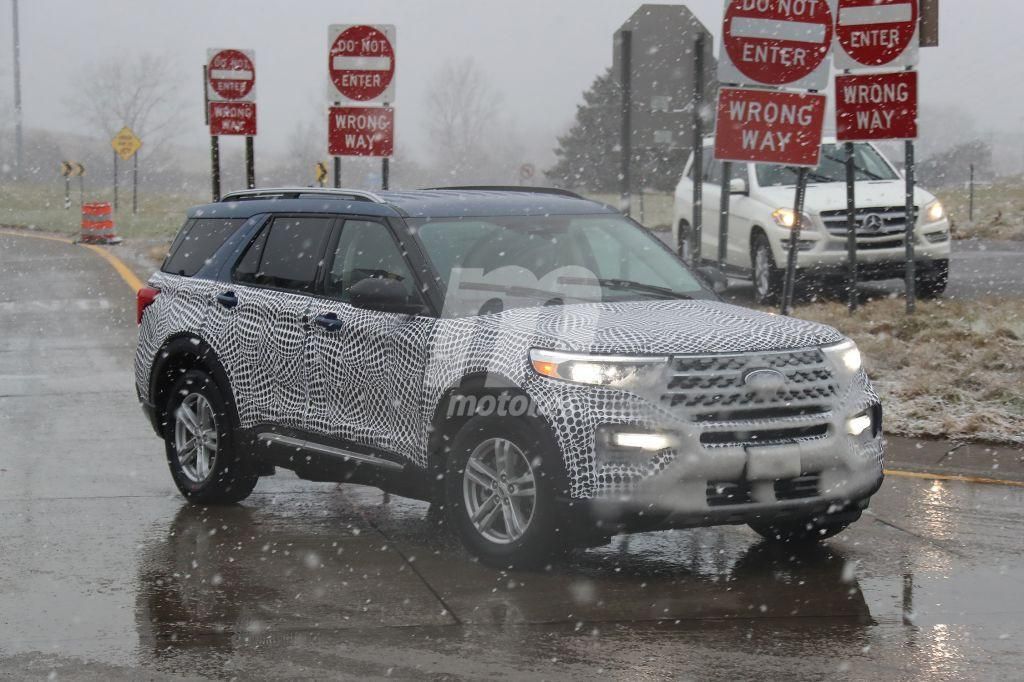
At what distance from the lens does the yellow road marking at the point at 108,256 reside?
2506 cm

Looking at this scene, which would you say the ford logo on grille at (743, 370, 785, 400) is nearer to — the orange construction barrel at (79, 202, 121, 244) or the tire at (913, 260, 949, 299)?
the tire at (913, 260, 949, 299)

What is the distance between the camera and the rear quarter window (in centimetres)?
941

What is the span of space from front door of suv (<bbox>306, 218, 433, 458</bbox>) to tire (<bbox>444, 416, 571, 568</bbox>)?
38 cm

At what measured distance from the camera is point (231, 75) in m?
22.1

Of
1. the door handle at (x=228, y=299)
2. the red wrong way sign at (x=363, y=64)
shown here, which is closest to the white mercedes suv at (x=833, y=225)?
the red wrong way sign at (x=363, y=64)

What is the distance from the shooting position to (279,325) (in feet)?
28.0

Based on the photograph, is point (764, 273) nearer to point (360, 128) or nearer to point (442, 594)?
point (360, 128)

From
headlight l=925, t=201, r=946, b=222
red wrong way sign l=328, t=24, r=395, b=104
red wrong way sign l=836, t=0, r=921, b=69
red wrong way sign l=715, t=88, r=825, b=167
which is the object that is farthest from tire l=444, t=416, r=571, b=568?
headlight l=925, t=201, r=946, b=222

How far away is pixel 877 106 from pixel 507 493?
342 inches

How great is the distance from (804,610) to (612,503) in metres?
0.88

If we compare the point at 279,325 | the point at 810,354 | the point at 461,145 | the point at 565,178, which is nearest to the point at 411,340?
the point at 279,325

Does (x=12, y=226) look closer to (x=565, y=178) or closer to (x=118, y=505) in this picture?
(x=565, y=178)

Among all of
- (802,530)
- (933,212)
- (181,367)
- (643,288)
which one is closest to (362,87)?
(933,212)

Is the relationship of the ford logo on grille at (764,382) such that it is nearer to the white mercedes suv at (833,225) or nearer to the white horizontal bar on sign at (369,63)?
the white mercedes suv at (833,225)
